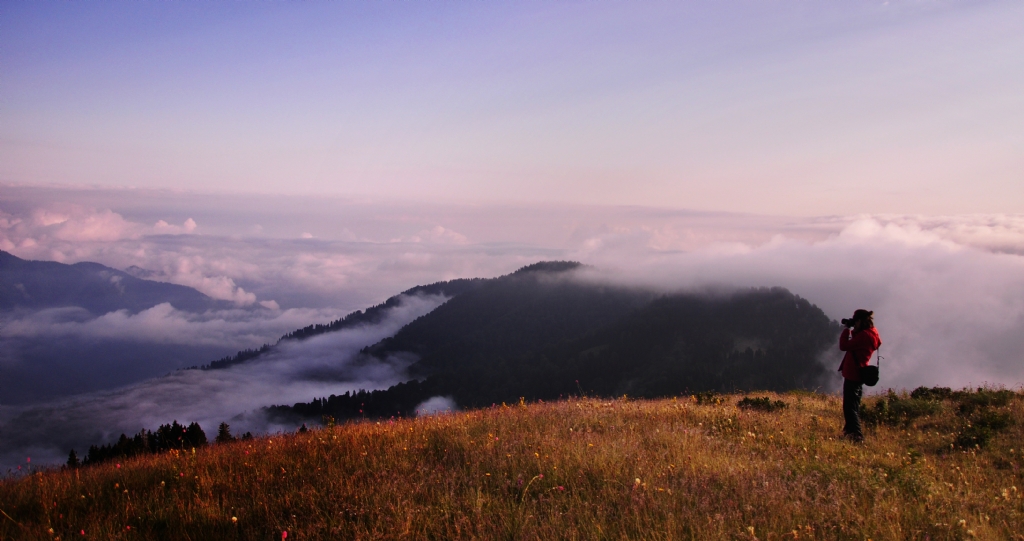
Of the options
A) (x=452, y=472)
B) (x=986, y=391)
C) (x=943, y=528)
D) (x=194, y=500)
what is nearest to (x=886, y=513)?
(x=943, y=528)

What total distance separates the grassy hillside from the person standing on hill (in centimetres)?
60

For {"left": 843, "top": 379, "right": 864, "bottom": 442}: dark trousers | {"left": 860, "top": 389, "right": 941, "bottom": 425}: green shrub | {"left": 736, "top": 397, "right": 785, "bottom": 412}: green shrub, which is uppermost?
{"left": 843, "top": 379, "right": 864, "bottom": 442}: dark trousers

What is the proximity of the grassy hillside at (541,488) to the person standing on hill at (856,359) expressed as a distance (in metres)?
0.60

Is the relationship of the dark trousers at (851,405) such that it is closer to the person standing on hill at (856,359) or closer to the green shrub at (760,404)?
the person standing on hill at (856,359)

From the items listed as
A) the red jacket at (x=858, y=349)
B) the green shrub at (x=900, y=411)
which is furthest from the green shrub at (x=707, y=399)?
the red jacket at (x=858, y=349)

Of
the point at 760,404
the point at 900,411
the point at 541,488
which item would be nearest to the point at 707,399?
the point at 760,404

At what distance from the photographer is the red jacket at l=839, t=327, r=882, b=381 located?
9508 mm

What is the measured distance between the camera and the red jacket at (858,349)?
9.51 meters

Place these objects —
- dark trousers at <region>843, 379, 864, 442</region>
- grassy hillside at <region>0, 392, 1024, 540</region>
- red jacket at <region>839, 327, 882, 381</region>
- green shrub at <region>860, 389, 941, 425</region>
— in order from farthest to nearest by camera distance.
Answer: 1. green shrub at <region>860, 389, 941, 425</region>
2. dark trousers at <region>843, 379, 864, 442</region>
3. red jacket at <region>839, 327, 882, 381</region>
4. grassy hillside at <region>0, 392, 1024, 540</region>

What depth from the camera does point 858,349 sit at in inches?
380

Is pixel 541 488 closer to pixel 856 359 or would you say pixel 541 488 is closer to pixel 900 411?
pixel 856 359

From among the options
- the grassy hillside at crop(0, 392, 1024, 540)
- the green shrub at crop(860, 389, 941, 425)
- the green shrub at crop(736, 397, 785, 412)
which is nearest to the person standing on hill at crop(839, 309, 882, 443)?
the grassy hillside at crop(0, 392, 1024, 540)

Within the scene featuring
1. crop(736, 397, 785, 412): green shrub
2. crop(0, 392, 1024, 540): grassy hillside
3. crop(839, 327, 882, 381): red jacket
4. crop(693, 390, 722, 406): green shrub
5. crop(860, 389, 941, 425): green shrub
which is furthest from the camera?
Answer: crop(693, 390, 722, 406): green shrub

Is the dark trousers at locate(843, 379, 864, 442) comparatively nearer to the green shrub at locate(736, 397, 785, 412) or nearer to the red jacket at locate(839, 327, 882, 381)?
the red jacket at locate(839, 327, 882, 381)
